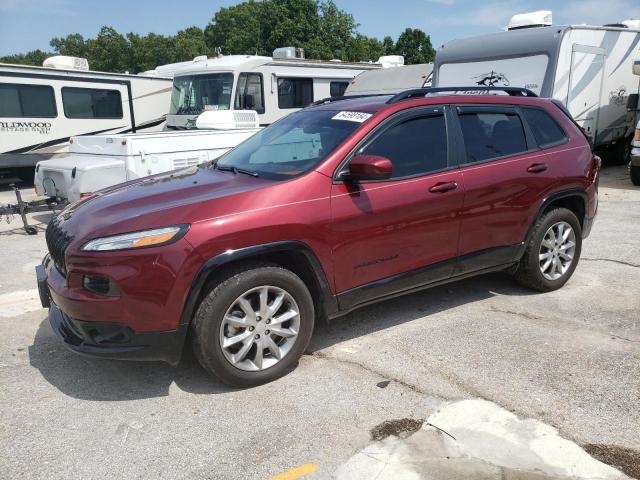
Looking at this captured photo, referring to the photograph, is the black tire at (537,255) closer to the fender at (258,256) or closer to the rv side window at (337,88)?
the fender at (258,256)

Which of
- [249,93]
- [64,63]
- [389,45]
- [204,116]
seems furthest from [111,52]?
[204,116]

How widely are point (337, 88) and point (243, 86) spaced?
3.53 m

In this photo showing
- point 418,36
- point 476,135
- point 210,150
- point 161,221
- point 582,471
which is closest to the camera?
point 582,471

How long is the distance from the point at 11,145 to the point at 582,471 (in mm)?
12952

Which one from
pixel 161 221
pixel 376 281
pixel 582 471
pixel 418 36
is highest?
pixel 418 36

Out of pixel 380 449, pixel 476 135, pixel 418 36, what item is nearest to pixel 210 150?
pixel 476 135

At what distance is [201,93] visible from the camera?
1252 centimetres

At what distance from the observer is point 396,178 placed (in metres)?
3.81

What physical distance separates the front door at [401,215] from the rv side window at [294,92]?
9.67 m

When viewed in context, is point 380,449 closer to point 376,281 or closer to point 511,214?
point 376,281

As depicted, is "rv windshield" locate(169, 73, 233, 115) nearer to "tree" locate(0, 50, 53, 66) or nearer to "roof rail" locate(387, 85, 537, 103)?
"roof rail" locate(387, 85, 537, 103)

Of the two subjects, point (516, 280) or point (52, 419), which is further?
point (516, 280)

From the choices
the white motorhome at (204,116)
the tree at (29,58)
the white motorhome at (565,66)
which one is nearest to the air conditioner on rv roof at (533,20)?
the white motorhome at (565,66)

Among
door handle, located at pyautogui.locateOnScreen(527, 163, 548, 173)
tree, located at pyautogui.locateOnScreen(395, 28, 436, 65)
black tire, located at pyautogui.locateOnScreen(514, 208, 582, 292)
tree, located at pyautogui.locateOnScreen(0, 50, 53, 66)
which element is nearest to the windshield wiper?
door handle, located at pyautogui.locateOnScreen(527, 163, 548, 173)
